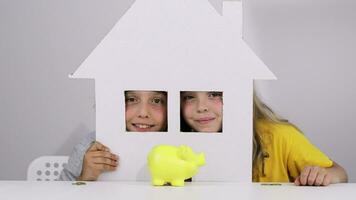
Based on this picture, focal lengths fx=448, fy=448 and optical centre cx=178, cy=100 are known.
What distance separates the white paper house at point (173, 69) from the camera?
2.52 ft

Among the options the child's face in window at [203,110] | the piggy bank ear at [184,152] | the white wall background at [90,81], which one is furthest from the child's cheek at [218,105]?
the white wall background at [90,81]

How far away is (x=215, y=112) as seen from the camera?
765 mm

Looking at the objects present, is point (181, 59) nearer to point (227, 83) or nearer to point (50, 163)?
point (227, 83)

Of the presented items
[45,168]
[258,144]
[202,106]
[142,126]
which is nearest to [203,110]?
[202,106]

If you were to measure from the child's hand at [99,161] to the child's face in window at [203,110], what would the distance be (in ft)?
0.48

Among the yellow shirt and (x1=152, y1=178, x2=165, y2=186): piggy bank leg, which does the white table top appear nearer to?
(x1=152, y1=178, x2=165, y2=186): piggy bank leg

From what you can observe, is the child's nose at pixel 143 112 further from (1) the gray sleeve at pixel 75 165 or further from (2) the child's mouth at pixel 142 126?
(1) the gray sleeve at pixel 75 165

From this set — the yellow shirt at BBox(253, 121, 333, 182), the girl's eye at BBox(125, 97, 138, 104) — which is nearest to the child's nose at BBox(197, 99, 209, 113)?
the girl's eye at BBox(125, 97, 138, 104)

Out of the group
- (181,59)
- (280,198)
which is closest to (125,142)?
(181,59)

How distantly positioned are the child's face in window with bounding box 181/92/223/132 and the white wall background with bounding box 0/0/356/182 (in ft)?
1.51

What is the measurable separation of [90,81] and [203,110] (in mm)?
568

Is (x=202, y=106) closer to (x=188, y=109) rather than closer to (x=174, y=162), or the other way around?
(x=188, y=109)

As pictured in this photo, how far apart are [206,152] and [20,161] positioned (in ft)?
2.33

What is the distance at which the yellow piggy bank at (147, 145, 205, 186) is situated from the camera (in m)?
0.69
